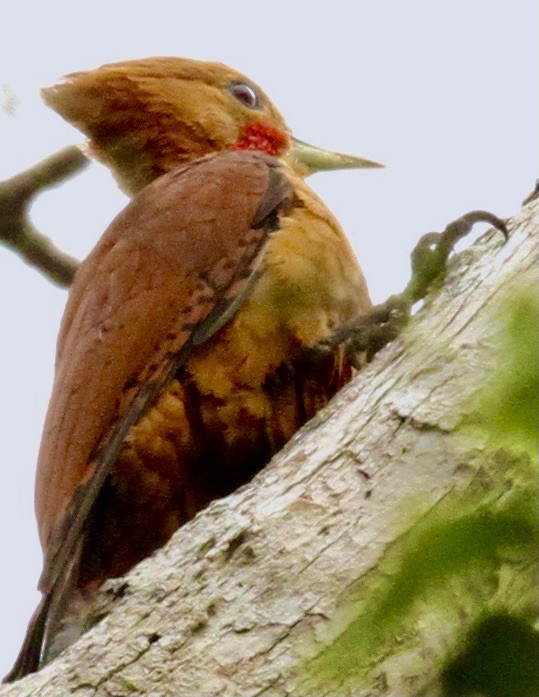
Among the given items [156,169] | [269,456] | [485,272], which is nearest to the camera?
[485,272]

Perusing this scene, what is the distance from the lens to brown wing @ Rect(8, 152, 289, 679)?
329 cm

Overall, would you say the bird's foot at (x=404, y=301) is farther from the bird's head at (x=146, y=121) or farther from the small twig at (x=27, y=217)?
the bird's head at (x=146, y=121)

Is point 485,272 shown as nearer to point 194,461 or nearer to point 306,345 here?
point 306,345

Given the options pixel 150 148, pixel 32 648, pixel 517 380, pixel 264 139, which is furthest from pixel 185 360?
pixel 517 380

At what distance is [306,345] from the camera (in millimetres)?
3619

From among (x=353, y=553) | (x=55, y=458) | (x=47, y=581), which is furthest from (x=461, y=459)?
(x=55, y=458)

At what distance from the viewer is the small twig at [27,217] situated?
4.07 metres

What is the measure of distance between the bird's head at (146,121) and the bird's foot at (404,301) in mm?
1480

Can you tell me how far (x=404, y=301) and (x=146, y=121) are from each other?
73.0 inches

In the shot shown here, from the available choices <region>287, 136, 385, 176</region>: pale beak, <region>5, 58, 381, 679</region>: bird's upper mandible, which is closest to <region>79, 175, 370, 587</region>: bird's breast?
<region>5, 58, 381, 679</region>: bird's upper mandible

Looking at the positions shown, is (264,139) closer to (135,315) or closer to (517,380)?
(135,315)

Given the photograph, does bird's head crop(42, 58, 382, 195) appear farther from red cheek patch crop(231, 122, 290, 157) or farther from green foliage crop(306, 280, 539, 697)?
green foliage crop(306, 280, 539, 697)

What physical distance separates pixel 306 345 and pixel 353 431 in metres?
0.97

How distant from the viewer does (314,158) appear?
204 inches
